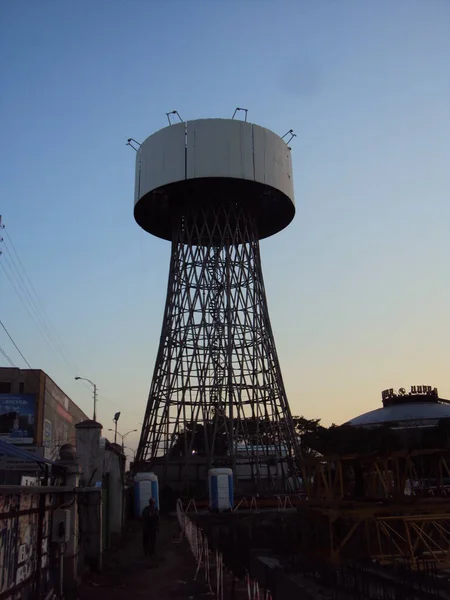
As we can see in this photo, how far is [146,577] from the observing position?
45.3 ft

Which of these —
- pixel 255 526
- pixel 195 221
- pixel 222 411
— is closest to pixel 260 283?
pixel 195 221

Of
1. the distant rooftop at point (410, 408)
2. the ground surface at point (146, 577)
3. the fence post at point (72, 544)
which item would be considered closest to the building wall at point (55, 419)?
the distant rooftop at point (410, 408)

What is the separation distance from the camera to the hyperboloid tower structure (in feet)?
115

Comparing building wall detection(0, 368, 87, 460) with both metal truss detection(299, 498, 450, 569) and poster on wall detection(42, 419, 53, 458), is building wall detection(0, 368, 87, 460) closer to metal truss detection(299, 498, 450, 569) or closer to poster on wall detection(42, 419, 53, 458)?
poster on wall detection(42, 419, 53, 458)

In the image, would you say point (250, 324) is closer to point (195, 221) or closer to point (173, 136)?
point (195, 221)

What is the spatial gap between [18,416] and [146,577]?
37.3m

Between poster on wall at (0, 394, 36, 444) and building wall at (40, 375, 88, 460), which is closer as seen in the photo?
poster on wall at (0, 394, 36, 444)

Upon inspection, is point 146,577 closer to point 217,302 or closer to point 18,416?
point 217,302

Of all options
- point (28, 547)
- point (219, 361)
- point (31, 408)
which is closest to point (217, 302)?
point (219, 361)

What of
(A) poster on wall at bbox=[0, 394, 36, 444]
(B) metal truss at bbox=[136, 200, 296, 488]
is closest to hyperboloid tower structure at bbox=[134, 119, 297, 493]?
(B) metal truss at bbox=[136, 200, 296, 488]

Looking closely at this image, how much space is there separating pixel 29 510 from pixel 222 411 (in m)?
28.6

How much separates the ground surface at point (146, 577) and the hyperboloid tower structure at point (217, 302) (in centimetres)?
1632

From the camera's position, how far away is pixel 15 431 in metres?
47.6

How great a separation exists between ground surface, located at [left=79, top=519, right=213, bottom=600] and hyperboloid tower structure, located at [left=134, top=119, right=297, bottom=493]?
16321 millimetres
